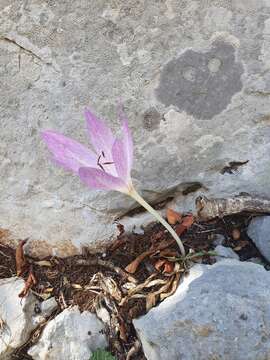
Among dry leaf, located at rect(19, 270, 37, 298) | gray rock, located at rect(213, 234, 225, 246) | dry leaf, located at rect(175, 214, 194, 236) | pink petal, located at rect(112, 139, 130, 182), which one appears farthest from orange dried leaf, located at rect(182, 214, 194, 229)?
dry leaf, located at rect(19, 270, 37, 298)

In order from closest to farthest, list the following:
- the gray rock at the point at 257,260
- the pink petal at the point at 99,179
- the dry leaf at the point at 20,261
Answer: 1. the pink petal at the point at 99,179
2. the gray rock at the point at 257,260
3. the dry leaf at the point at 20,261

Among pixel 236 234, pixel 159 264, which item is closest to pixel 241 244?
pixel 236 234

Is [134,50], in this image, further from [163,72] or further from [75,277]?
[75,277]

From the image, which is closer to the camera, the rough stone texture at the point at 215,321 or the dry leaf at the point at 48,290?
the rough stone texture at the point at 215,321

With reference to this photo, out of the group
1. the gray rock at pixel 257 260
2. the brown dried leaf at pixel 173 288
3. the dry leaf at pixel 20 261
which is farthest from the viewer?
the dry leaf at pixel 20 261

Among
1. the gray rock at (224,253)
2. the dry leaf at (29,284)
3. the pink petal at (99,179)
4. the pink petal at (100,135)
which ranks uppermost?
the pink petal at (100,135)

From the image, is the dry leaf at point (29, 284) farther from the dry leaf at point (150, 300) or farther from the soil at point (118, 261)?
the dry leaf at point (150, 300)

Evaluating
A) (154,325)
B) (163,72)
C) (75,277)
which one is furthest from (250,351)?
(163,72)

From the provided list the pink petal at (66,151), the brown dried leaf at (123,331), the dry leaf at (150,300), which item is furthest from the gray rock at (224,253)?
the pink petal at (66,151)
